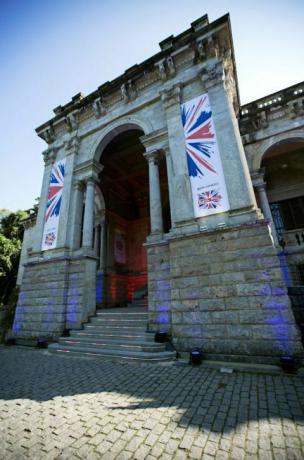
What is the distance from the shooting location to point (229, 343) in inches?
220

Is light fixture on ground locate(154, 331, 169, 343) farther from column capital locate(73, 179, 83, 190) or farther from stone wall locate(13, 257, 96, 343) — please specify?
column capital locate(73, 179, 83, 190)

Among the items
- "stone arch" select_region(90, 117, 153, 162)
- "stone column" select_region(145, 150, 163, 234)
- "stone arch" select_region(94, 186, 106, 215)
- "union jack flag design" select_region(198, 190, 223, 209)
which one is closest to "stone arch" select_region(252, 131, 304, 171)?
"union jack flag design" select_region(198, 190, 223, 209)

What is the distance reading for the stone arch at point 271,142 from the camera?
11000 mm

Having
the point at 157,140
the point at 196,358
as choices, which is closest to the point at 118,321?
the point at 196,358

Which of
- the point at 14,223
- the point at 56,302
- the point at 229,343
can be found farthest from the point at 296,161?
the point at 14,223

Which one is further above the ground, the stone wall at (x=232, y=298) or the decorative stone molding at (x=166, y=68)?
the decorative stone molding at (x=166, y=68)

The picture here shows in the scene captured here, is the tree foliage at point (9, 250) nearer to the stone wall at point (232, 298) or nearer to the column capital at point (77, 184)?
the column capital at point (77, 184)

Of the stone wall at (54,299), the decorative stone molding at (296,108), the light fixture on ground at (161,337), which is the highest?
the decorative stone molding at (296,108)

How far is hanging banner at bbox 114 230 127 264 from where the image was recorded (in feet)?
54.8

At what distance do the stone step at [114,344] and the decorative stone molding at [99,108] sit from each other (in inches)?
456

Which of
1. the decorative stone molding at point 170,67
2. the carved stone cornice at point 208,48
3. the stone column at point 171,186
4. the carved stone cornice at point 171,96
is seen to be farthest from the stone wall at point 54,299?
the carved stone cornice at point 208,48

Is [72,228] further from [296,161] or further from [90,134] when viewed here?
[296,161]

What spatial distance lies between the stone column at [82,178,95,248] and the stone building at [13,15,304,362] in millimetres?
64

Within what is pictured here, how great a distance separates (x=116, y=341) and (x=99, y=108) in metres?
12.0
